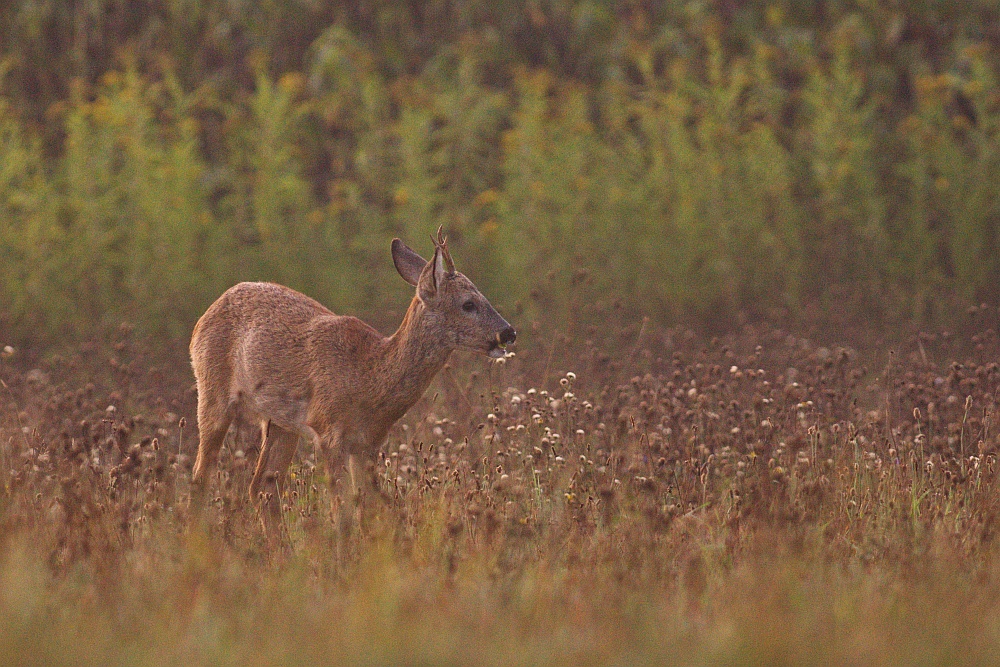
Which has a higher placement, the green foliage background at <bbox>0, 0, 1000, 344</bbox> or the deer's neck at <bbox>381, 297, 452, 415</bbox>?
the green foliage background at <bbox>0, 0, 1000, 344</bbox>

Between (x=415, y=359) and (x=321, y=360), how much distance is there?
0.46m

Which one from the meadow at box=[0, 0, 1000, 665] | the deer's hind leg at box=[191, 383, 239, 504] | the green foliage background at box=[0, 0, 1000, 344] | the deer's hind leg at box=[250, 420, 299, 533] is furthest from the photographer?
the green foliage background at box=[0, 0, 1000, 344]

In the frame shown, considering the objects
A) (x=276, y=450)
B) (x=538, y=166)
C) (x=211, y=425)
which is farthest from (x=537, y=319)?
(x=211, y=425)

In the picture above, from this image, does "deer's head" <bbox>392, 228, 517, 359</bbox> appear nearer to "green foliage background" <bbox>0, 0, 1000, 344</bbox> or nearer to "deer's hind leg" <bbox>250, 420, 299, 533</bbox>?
"deer's hind leg" <bbox>250, 420, 299, 533</bbox>

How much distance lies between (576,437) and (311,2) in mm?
7201

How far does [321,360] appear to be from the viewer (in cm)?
639

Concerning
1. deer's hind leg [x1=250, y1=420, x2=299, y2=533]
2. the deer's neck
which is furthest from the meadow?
the deer's neck

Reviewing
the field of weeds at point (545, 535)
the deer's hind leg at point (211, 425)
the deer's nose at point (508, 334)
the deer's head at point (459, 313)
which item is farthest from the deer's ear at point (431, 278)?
the deer's hind leg at point (211, 425)

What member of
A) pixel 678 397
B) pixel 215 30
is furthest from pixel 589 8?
pixel 678 397

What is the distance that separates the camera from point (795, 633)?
3908mm

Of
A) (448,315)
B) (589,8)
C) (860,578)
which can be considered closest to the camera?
(860,578)

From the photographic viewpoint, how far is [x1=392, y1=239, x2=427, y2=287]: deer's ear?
6383 millimetres

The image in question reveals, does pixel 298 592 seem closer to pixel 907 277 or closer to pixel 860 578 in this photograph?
pixel 860 578

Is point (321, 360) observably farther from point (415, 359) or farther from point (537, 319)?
point (537, 319)
